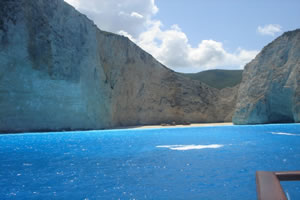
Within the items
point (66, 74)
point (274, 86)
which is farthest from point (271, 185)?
point (274, 86)

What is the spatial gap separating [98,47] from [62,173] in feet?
119

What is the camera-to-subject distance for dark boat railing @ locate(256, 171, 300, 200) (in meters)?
1.53

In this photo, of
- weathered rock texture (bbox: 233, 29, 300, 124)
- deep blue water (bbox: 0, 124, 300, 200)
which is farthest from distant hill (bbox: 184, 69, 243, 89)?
deep blue water (bbox: 0, 124, 300, 200)

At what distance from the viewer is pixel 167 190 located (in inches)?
294

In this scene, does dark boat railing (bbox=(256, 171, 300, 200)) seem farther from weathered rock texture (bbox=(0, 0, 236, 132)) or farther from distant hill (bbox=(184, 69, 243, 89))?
distant hill (bbox=(184, 69, 243, 89))

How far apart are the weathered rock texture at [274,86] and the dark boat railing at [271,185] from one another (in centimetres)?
4502

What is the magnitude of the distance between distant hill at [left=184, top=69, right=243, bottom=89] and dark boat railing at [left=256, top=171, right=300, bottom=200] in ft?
319

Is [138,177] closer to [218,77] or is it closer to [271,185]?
[271,185]

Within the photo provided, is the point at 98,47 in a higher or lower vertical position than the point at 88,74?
higher

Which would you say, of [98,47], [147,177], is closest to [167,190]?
[147,177]

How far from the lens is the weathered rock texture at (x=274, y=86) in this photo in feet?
145

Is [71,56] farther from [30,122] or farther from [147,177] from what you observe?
[147,177]

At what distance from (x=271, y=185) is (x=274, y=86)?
49579mm

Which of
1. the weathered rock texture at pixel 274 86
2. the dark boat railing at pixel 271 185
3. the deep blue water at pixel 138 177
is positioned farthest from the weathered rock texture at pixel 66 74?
the dark boat railing at pixel 271 185
